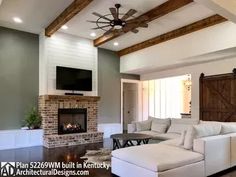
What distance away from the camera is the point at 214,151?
3725 millimetres

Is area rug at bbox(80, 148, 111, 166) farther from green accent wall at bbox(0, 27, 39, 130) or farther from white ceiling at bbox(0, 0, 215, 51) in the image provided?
white ceiling at bbox(0, 0, 215, 51)

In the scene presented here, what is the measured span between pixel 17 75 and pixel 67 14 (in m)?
2.70

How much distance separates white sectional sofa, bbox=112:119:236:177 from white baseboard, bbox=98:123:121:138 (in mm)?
4574

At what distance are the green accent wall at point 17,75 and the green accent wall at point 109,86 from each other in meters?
2.50

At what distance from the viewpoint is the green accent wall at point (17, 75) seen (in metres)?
6.46

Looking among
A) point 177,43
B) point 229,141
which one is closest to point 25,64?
point 177,43

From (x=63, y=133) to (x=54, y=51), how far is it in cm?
A: 264

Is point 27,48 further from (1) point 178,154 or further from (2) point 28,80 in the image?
(1) point 178,154

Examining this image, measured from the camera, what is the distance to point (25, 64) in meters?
6.86

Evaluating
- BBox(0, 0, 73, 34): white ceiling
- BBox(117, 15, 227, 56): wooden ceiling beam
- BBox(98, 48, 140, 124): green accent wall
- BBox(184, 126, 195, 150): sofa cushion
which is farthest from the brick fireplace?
BBox(184, 126, 195, 150): sofa cushion

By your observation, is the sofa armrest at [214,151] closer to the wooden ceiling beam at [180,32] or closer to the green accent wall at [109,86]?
the wooden ceiling beam at [180,32]

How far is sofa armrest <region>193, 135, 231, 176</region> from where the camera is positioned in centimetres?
359

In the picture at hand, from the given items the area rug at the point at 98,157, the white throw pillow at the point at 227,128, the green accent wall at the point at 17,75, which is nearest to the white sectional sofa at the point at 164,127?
the white throw pillow at the point at 227,128

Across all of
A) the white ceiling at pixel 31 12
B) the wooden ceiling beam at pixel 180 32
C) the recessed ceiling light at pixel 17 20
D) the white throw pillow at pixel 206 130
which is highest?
the white ceiling at pixel 31 12
